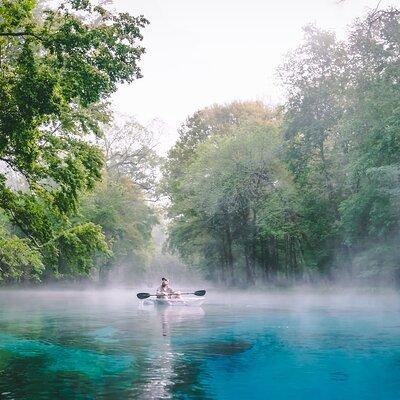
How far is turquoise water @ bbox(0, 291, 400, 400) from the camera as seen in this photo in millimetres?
11961

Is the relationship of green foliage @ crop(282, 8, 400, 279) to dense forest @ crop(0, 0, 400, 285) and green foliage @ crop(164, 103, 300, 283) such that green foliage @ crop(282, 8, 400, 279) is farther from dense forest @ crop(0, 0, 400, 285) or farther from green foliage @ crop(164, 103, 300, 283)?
green foliage @ crop(164, 103, 300, 283)

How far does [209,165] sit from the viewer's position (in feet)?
167

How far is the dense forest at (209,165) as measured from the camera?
49.2 feet

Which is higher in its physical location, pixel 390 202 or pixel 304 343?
pixel 390 202

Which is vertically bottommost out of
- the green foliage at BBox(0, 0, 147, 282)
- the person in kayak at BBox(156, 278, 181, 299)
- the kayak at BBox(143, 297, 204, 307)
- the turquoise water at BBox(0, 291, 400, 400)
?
the turquoise water at BBox(0, 291, 400, 400)

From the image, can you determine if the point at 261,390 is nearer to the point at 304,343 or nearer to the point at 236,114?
the point at 304,343

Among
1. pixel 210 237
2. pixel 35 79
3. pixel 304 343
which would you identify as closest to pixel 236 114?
pixel 210 237

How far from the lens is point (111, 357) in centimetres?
1611

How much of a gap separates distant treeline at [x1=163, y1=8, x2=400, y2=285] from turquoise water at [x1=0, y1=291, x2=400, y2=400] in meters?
10.4

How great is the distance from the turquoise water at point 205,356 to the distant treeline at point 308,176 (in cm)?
1040

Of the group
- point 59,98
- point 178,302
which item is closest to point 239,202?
point 178,302

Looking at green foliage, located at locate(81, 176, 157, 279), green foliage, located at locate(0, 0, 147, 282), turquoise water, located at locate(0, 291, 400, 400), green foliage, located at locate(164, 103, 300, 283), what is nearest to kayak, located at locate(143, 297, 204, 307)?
turquoise water, located at locate(0, 291, 400, 400)

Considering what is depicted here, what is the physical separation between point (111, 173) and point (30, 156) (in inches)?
2099

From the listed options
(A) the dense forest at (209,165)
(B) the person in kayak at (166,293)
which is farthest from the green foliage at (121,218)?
(B) the person in kayak at (166,293)
